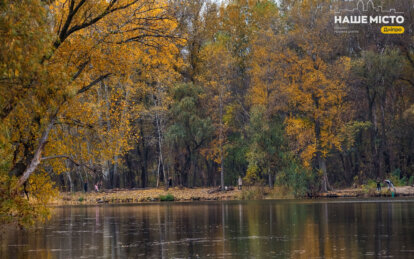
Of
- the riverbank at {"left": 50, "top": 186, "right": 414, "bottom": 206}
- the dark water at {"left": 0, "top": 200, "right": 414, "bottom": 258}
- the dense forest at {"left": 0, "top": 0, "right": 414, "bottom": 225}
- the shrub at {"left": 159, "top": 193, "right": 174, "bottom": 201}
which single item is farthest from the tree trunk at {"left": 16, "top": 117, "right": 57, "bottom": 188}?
the shrub at {"left": 159, "top": 193, "right": 174, "bottom": 201}

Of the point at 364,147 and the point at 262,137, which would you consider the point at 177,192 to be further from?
the point at 364,147

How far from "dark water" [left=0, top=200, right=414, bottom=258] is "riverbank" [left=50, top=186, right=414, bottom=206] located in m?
18.9

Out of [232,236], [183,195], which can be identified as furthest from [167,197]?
[232,236]

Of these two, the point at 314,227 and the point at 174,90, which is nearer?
the point at 314,227

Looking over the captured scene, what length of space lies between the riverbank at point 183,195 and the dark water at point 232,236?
18885 millimetres

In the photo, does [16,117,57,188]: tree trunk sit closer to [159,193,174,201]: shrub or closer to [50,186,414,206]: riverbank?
[50,186,414,206]: riverbank

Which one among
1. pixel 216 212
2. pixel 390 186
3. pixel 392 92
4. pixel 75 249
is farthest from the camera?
pixel 392 92

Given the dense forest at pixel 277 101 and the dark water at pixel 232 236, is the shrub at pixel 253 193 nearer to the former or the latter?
the dense forest at pixel 277 101

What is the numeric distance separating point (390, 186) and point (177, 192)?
2623 cm

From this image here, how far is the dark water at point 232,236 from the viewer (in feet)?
83.5

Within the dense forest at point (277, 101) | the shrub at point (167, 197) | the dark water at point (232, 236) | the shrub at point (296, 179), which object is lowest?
the dark water at point (232, 236)

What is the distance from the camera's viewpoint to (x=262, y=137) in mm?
69188

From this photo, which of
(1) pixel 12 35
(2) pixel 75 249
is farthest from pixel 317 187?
(1) pixel 12 35

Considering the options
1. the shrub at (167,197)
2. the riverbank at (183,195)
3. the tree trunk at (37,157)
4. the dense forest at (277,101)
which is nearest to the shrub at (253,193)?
the riverbank at (183,195)
